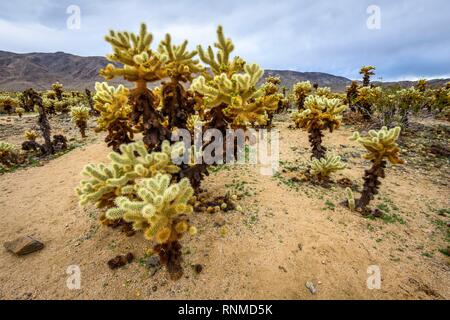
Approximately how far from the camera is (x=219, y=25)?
12.1ft

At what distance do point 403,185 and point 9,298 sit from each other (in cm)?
797

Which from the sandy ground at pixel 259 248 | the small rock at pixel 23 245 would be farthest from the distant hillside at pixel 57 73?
the small rock at pixel 23 245

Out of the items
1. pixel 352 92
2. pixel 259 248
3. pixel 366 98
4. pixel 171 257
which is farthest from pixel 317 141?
pixel 352 92

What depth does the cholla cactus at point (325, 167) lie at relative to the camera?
19.1 feet

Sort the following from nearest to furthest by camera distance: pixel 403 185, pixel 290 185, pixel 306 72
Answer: pixel 290 185
pixel 403 185
pixel 306 72

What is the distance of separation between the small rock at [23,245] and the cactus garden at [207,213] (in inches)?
3.8

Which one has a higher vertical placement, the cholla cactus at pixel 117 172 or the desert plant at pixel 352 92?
the desert plant at pixel 352 92

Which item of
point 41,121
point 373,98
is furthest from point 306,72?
point 41,121

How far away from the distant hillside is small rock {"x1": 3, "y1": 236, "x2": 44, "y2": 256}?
214ft

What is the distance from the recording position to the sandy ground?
3.07 m

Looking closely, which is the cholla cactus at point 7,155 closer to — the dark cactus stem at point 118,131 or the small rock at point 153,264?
the dark cactus stem at point 118,131
